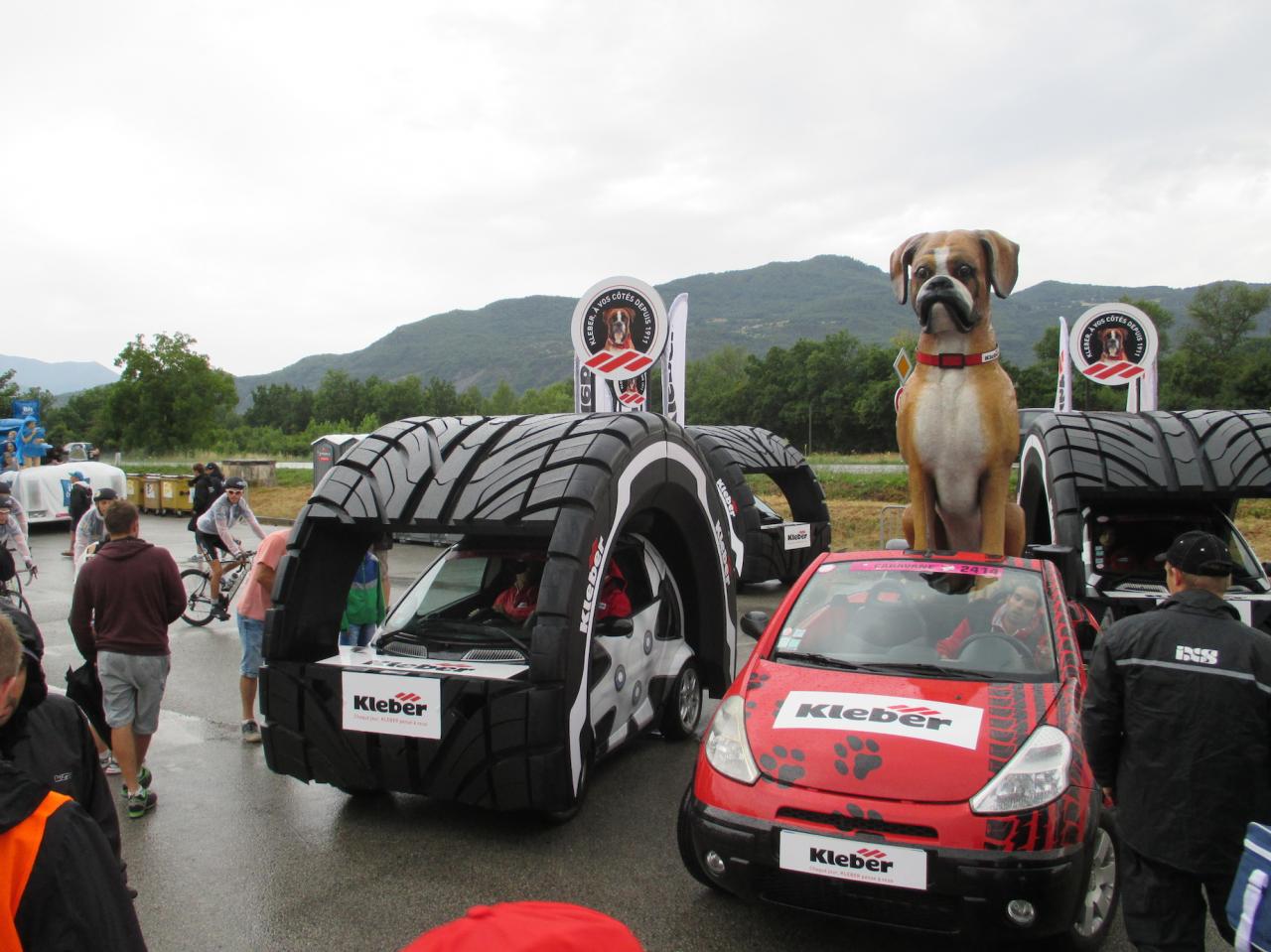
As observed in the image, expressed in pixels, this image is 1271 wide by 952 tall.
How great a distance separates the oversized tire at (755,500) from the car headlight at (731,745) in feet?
29.0

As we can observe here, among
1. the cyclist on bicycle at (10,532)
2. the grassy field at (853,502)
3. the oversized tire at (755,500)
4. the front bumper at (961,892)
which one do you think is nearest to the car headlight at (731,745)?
the front bumper at (961,892)

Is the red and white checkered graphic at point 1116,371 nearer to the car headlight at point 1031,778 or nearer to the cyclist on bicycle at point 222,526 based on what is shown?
the cyclist on bicycle at point 222,526

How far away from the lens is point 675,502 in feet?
21.4

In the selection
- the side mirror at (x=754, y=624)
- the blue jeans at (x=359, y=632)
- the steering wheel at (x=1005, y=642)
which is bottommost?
the blue jeans at (x=359, y=632)

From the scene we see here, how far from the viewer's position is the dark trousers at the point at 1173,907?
3.14m

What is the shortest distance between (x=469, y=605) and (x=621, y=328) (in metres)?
6.30

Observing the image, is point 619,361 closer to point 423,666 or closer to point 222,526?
point 222,526

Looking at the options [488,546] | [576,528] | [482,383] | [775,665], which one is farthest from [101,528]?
[482,383]

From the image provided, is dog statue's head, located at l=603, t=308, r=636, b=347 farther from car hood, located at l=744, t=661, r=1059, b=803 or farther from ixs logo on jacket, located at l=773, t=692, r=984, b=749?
ixs logo on jacket, located at l=773, t=692, r=984, b=749

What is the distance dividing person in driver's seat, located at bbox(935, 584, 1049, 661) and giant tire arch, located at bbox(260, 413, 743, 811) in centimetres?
180

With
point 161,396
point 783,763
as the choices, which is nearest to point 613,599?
point 783,763

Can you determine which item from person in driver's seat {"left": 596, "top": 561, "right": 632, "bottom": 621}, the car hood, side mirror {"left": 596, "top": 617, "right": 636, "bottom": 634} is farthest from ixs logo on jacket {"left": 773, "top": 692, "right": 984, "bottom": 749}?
person in driver's seat {"left": 596, "top": 561, "right": 632, "bottom": 621}

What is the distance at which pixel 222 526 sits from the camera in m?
10.6

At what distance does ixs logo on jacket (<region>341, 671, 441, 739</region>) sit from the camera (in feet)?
16.1
